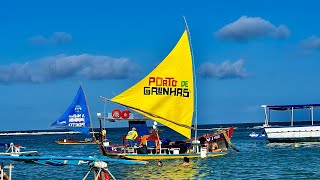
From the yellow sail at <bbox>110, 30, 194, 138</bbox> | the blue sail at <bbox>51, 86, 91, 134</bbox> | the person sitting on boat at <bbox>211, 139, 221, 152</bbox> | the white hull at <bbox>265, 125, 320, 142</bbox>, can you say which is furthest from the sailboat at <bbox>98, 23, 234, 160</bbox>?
the blue sail at <bbox>51, 86, 91, 134</bbox>

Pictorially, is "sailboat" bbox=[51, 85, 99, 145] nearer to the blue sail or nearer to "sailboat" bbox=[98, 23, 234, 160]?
the blue sail

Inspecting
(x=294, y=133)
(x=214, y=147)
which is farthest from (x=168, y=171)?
(x=294, y=133)

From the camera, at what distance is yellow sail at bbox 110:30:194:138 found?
4678cm

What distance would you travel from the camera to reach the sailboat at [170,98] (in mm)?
46750

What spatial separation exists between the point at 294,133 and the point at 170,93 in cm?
3348

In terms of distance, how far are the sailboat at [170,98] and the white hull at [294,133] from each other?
101 ft

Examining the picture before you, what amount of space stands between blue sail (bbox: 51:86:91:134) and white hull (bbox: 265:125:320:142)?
3399 cm

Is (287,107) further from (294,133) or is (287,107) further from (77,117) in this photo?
(77,117)

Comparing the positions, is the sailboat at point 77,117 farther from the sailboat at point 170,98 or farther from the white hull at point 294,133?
the sailboat at point 170,98

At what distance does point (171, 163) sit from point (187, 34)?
10680 millimetres

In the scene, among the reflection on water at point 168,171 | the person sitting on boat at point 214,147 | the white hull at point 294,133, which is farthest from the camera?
the white hull at point 294,133

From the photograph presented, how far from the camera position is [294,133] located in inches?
2990

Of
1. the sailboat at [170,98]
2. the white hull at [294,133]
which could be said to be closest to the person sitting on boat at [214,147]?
the sailboat at [170,98]

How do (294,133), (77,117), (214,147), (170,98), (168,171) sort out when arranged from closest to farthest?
(168,171) → (170,98) → (214,147) → (294,133) → (77,117)
